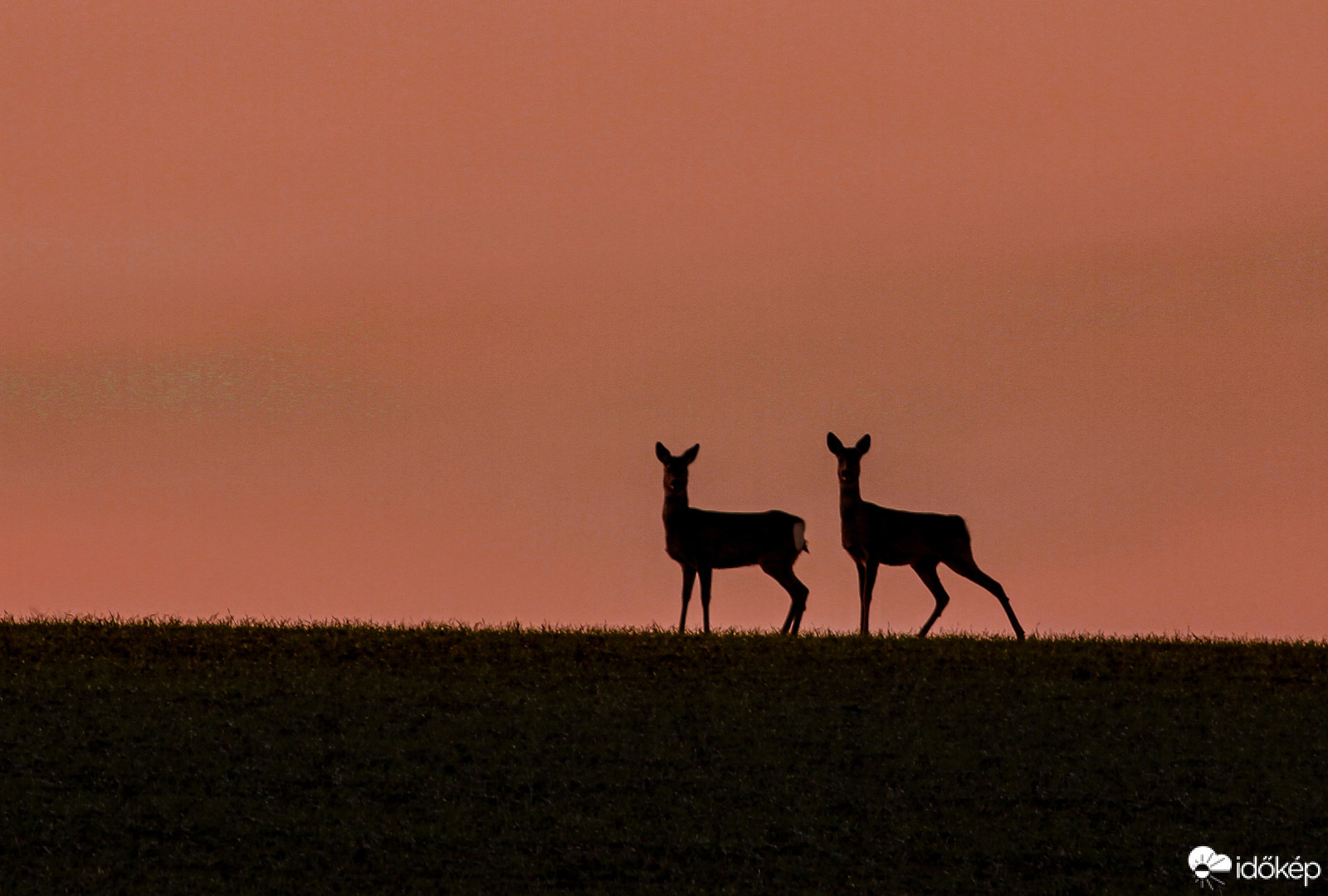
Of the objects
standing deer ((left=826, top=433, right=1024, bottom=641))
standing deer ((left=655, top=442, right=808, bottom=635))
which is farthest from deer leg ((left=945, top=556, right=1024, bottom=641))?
standing deer ((left=655, top=442, right=808, bottom=635))

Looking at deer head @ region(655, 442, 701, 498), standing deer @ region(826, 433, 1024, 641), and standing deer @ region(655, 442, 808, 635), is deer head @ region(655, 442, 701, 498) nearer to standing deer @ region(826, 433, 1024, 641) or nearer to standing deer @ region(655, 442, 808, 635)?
standing deer @ region(655, 442, 808, 635)

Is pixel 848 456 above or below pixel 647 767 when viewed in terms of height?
above

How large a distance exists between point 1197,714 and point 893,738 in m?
3.16

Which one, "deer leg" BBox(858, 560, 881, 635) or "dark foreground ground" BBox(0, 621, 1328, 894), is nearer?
"dark foreground ground" BBox(0, 621, 1328, 894)

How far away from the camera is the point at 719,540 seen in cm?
2228

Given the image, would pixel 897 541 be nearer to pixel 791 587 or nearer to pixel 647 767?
pixel 791 587

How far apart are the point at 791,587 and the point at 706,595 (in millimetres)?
1283

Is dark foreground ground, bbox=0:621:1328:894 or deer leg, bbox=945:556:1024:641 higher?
deer leg, bbox=945:556:1024:641

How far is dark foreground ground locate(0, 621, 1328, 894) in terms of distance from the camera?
12.3 meters

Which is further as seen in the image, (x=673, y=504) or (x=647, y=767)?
(x=673, y=504)

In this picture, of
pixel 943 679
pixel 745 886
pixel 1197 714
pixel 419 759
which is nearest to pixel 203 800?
pixel 419 759

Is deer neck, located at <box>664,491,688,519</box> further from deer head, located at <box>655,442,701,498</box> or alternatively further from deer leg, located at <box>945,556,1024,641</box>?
→ deer leg, located at <box>945,556,1024,641</box>

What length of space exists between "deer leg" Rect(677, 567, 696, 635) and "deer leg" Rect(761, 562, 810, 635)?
1.03 m

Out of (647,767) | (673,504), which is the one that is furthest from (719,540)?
(647,767)
